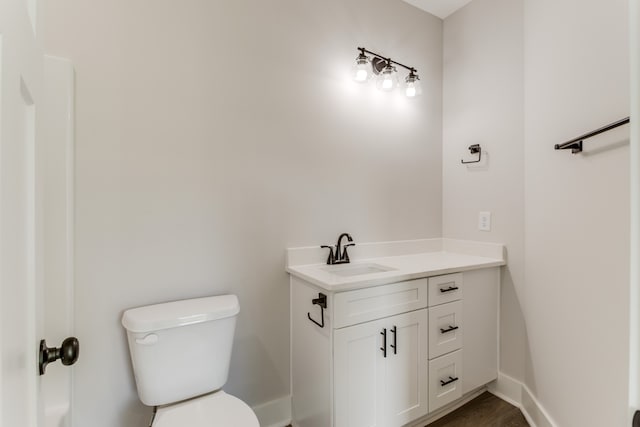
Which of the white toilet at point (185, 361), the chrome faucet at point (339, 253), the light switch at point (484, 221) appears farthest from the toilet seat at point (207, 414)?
the light switch at point (484, 221)

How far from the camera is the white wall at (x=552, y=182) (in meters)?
1.17

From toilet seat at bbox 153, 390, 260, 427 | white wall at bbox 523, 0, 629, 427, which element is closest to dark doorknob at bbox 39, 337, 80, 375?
toilet seat at bbox 153, 390, 260, 427

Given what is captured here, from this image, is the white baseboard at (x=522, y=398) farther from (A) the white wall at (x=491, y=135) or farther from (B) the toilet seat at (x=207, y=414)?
(B) the toilet seat at (x=207, y=414)

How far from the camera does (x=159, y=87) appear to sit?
1414 millimetres

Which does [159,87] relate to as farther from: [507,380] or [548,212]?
[507,380]

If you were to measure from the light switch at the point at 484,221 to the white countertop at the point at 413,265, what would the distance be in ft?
0.38

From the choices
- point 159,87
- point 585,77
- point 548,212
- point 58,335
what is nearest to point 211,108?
point 159,87

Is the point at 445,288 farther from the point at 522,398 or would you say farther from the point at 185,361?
the point at 185,361

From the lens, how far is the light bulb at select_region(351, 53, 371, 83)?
1.89 m

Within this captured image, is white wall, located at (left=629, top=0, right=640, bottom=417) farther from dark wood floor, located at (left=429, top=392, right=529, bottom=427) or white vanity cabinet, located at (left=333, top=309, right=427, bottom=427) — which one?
dark wood floor, located at (left=429, top=392, right=529, bottom=427)

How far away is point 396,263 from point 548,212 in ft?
2.81

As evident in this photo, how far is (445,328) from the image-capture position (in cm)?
171

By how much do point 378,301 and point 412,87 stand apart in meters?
1.49

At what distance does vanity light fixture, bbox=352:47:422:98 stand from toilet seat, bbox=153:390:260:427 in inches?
73.4
